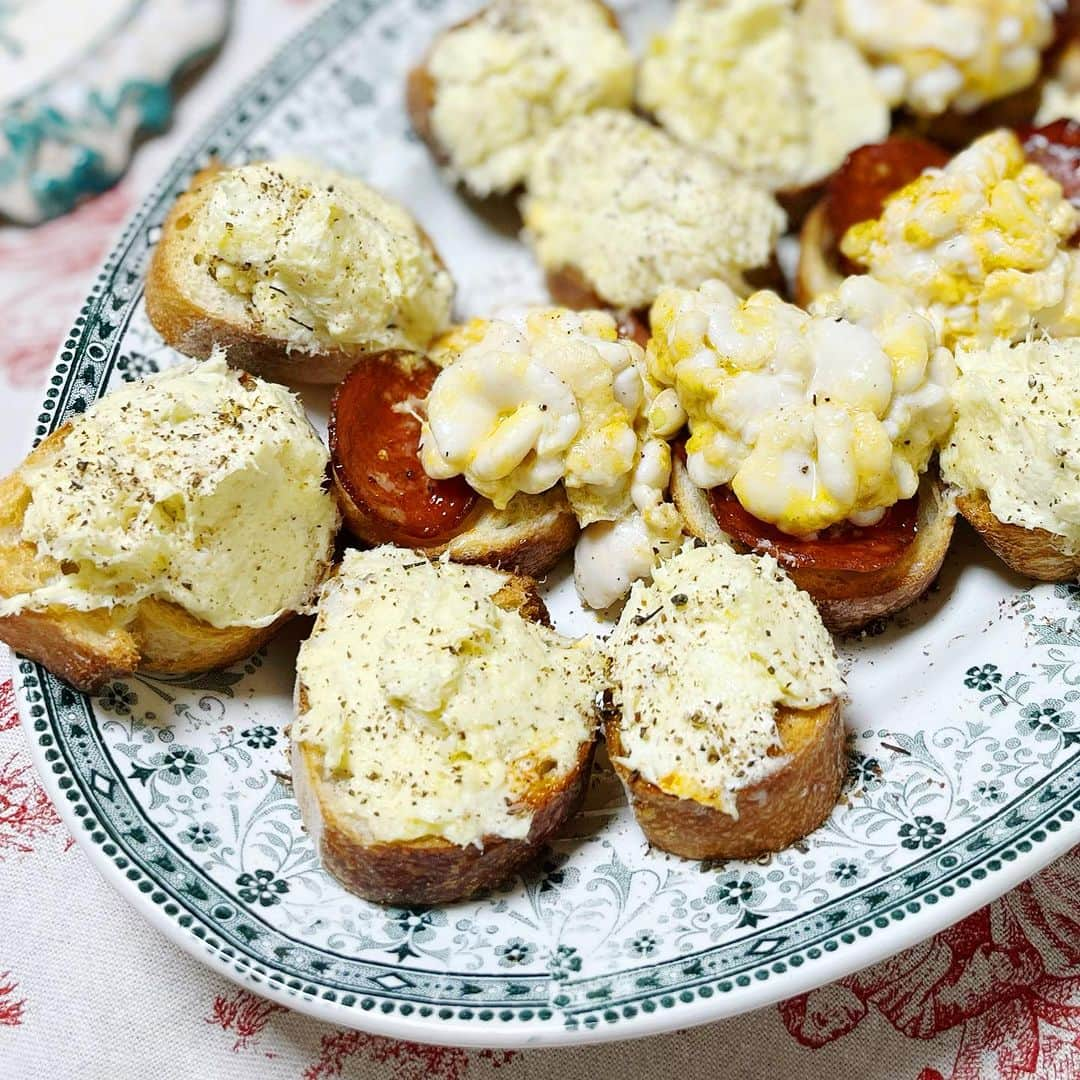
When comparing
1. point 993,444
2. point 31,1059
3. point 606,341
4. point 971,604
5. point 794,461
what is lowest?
point 971,604

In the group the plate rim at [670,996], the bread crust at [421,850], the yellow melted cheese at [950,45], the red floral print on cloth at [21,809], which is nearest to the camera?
the plate rim at [670,996]

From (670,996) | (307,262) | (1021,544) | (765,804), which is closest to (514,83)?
(307,262)

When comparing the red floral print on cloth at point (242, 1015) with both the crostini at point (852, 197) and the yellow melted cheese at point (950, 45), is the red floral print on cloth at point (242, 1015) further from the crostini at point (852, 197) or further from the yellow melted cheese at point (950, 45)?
the yellow melted cheese at point (950, 45)

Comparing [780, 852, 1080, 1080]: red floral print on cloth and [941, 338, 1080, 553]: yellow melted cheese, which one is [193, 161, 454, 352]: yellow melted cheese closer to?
[941, 338, 1080, 553]: yellow melted cheese

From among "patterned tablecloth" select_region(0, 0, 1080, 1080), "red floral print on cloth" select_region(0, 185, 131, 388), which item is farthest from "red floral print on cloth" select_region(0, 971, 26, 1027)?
"red floral print on cloth" select_region(0, 185, 131, 388)

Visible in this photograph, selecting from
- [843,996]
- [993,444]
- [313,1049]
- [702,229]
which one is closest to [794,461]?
[993,444]

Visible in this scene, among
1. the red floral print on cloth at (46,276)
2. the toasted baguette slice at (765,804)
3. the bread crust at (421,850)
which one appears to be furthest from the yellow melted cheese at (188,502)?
the red floral print on cloth at (46,276)

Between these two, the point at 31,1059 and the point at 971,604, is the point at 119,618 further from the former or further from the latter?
the point at 971,604
